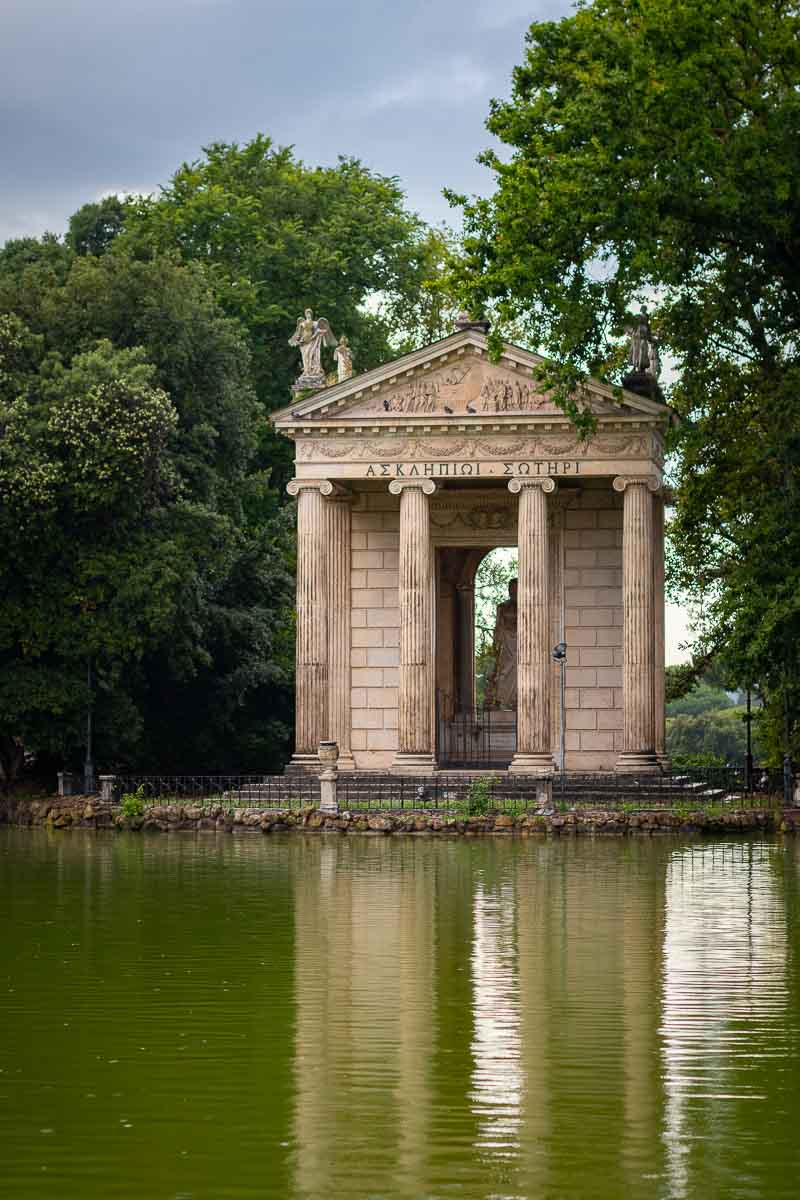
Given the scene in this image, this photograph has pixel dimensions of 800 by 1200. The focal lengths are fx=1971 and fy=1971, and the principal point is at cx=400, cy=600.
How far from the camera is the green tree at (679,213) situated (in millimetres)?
36531

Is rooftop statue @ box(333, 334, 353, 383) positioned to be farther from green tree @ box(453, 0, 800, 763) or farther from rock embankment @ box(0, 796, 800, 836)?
rock embankment @ box(0, 796, 800, 836)

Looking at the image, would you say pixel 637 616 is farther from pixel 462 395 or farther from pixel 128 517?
pixel 128 517

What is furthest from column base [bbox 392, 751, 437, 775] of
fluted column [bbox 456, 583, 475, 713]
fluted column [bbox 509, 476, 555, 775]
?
fluted column [bbox 456, 583, 475, 713]

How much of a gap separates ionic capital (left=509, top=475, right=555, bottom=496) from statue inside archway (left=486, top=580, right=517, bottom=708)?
6152 mm

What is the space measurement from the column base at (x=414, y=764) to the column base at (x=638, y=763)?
4613 millimetres

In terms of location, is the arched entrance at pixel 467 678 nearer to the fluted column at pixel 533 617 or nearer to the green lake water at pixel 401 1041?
the fluted column at pixel 533 617

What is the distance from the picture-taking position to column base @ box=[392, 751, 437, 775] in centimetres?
4878

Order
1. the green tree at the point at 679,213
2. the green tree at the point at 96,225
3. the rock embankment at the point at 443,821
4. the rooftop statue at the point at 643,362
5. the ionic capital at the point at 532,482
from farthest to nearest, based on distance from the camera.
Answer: the green tree at the point at 96,225 → the rooftop statue at the point at 643,362 → the ionic capital at the point at 532,482 → the rock embankment at the point at 443,821 → the green tree at the point at 679,213

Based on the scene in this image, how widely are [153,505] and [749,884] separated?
28.3 metres

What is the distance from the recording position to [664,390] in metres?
54.9

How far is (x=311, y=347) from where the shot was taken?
52.3m

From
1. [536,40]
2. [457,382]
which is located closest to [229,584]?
[457,382]

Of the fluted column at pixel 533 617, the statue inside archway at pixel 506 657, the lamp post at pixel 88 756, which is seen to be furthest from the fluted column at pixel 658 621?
the lamp post at pixel 88 756

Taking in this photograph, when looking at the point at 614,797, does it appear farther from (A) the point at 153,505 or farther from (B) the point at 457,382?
(A) the point at 153,505
